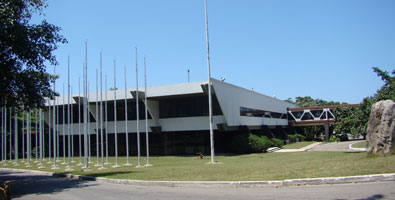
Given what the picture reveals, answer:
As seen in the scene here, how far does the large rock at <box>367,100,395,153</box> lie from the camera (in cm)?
1650

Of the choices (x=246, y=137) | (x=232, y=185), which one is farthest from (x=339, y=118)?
(x=232, y=185)

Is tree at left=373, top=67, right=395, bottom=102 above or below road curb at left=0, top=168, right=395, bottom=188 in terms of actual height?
above

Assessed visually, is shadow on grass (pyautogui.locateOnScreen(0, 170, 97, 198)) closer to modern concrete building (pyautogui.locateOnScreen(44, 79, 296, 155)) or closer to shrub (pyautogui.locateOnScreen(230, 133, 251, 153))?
modern concrete building (pyautogui.locateOnScreen(44, 79, 296, 155))

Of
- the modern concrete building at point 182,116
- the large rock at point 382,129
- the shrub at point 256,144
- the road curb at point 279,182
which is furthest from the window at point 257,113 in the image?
the road curb at point 279,182

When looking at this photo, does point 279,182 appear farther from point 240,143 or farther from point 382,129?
point 240,143

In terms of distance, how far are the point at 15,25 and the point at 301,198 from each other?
541 inches

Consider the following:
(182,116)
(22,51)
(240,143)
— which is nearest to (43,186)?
(22,51)

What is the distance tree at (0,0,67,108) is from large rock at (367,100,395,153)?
16006mm

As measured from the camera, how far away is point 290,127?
60.4m

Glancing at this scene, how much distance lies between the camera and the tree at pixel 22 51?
15.6 metres

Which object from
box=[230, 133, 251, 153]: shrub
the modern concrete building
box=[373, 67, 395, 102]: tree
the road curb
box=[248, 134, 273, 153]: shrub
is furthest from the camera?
box=[230, 133, 251, 153]: shrub

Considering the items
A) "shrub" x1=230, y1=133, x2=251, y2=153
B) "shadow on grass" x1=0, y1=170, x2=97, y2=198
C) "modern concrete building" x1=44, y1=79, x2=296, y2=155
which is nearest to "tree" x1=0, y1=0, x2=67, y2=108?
"shadow on grass" x1=0, y1=170, x2=97, y2=198

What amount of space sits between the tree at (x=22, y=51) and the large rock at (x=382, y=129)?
52.5 ft

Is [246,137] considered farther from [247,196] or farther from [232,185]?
[247,196]
